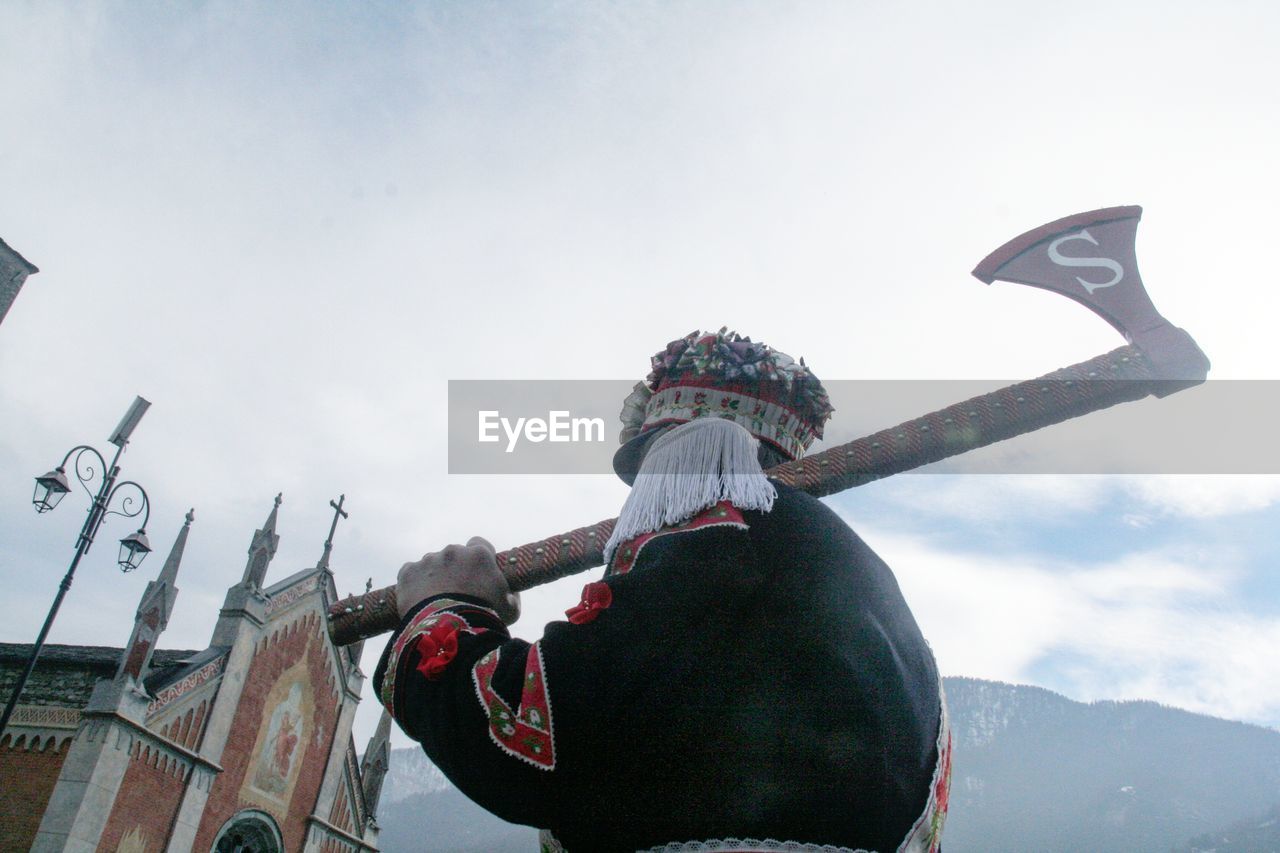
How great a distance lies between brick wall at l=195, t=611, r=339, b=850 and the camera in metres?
16.1

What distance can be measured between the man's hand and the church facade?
14281 millimetres

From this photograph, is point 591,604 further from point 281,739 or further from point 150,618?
point 281,739

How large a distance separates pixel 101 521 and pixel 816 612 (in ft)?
41.4

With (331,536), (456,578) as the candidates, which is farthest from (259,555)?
(456,578)

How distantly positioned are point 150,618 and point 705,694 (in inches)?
615

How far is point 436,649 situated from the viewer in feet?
5.62

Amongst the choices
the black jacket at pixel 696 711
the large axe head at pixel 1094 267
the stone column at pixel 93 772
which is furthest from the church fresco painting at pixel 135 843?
the large axe head at pixel 1094 267

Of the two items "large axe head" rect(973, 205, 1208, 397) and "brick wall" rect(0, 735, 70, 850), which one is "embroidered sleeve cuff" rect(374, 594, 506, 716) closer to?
"large axe head" rect(973, 205, 1208, 397)

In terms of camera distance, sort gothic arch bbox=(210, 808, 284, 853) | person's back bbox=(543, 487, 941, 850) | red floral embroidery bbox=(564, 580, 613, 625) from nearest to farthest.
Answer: person's back bbox=(543, 487, 941, 850) < red floral embroidery bbox=(564, 580, 613, 625) < gothic arch bbox=(210, 808, 284, 853)

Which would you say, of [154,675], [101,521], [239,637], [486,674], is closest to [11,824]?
[154,675]

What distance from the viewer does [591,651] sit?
62.0 inches

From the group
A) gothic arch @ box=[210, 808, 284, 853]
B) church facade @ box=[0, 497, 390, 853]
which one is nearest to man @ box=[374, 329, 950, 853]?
church facade @ box=[0, 497, 390, 853]

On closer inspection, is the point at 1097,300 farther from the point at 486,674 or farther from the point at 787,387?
the point at 486,674

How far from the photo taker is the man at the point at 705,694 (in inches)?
59.2
